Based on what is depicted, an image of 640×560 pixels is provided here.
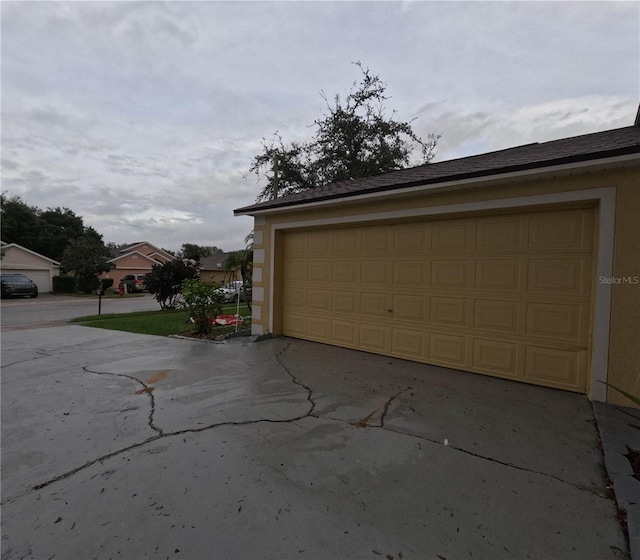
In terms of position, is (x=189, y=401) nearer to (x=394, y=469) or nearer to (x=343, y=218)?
(x=394, y=469)

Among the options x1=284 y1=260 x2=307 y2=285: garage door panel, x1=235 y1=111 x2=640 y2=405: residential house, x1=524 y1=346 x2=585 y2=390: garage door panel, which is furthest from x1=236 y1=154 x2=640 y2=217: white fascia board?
x1=524 y1=346 x2=585 y2=390: garage door panel

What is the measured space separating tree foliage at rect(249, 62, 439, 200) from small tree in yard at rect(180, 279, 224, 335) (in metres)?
12.8

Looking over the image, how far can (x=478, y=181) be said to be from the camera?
4.48m

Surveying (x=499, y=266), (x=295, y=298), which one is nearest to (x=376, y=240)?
(x=499, y=266)

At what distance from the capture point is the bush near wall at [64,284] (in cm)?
2773

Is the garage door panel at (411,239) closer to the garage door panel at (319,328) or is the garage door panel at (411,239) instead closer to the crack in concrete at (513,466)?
the garage door panel at (319,328)

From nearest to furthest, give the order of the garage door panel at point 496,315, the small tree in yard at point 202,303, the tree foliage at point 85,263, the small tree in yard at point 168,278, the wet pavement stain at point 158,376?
1. the garage door panel at point 496,315
2. the wet pavement stain at point 158,376
3. the small tree in yard at point 202,303
4. the small tree in yard at point 168,278
5. the tree foliage at point 85,263

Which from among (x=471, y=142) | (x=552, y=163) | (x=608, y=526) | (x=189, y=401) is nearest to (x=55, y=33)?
(x=189, y=401)

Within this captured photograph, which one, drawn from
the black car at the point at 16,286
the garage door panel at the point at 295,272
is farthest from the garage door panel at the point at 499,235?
the black car at the point at 16,286

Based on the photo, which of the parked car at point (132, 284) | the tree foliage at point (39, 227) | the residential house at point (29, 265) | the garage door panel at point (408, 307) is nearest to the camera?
the garage door panel at point (408, 307)

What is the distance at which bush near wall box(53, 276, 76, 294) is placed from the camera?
27.7m

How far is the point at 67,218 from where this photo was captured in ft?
132

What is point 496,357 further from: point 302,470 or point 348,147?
point 348,147

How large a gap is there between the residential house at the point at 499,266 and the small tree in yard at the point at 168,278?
873cm
